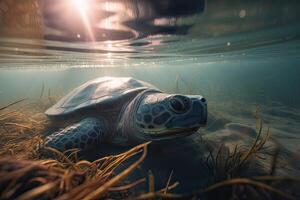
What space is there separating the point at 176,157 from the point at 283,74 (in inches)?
3474

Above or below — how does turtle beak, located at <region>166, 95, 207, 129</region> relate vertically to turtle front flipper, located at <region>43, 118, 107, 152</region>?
above

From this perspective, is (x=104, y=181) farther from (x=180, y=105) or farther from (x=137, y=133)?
(x=180, y=105)

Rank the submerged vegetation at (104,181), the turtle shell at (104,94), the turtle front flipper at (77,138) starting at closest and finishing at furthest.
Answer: the submerged vegetation at (104,181)
the turtle front flipper at (77,138)
the turtle shell at (104,94)

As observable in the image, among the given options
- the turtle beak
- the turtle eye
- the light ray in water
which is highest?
the light ray in water

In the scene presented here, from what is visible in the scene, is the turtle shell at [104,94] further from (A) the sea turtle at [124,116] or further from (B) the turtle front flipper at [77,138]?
(B) the turtle front flipper at [77,138]

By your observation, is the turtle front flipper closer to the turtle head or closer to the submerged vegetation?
the submerged vegetation

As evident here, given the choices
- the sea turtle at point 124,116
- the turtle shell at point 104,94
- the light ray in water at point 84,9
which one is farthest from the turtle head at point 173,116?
the light ray in water at point 84,9

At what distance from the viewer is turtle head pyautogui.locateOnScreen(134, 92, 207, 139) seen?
3.31 metres

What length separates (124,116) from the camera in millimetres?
4289

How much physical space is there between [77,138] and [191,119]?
1.95 meters

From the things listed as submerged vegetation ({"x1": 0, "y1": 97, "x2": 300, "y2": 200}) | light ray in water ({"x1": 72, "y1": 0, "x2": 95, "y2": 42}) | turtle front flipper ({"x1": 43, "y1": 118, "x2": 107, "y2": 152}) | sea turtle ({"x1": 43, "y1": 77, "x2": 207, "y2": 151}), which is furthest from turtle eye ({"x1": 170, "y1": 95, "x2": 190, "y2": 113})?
light ray in water ({"x1": 72, "y1": 0, "x2": 95, "y2": 42})

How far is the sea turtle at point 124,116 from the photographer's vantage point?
11.0ft

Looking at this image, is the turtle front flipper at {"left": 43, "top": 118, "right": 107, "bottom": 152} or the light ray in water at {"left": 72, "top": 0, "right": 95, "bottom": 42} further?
the light ray in water at {"left": 72, "top": 0, "right": 95, "bottom": 42}

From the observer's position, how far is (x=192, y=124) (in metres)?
3.29
